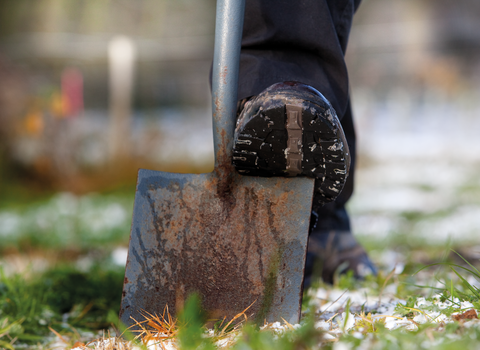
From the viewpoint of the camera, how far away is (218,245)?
1.12 metres

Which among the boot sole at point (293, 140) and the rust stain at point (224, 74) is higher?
the rust stain at point (224, 74)

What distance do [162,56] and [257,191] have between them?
1042 cm

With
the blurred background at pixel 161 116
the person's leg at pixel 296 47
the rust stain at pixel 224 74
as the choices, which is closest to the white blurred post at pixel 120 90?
the blurred background at pixel 161 116

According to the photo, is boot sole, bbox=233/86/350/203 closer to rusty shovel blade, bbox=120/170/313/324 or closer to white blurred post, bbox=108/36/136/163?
rusty shovel blade, bbox=120/170/313/324

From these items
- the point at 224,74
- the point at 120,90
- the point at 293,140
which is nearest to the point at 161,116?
the point at 120,90

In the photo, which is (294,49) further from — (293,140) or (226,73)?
(293,140)

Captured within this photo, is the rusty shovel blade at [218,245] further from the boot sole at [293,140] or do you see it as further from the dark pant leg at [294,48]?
the dark pant leg at [294,48]

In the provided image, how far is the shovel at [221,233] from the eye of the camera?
3.56ft

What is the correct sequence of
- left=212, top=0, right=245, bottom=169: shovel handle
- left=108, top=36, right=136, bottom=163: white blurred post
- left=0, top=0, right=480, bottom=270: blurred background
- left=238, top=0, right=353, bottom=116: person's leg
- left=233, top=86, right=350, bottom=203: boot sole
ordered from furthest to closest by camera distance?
left=108, top=36, right=136, bottom=163: white blurred post
left=0, top=0, right=480, bottom=270: blurred background
left=238, top=0, right=353, bottom=116: person's leg
left=212, top=0, right=245, bottom=169: shovel handle
left=233, top=86, right=350, bottom=203: boot sole

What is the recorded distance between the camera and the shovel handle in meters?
1.12

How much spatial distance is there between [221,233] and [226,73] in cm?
43

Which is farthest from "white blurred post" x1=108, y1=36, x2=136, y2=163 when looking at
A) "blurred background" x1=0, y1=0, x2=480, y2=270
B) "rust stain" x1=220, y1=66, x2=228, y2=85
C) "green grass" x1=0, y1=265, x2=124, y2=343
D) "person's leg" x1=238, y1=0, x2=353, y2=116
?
"rust stain" x1=220, y1=66, x2=228, y2=85

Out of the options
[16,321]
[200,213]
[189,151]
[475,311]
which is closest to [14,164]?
[189,151]

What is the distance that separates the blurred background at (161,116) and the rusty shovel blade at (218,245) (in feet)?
4.09
